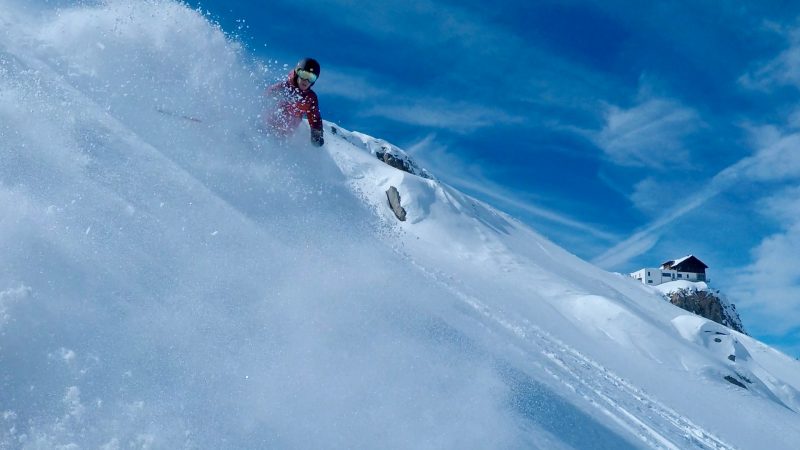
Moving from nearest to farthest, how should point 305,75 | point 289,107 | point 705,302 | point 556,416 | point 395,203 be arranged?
point 556,416, point 289,107, point 305,75, point 395,203, point 705,302

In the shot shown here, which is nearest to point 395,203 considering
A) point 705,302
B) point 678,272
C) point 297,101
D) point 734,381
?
point 734,381

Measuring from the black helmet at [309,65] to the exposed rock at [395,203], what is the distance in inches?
506

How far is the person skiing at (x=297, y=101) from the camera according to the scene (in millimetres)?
8172

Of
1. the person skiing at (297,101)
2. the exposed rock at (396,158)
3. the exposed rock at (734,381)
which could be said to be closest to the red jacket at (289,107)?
the person skiing at (297,101)

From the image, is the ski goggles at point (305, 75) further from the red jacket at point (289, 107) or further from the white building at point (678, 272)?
the white building at point (678, 272)

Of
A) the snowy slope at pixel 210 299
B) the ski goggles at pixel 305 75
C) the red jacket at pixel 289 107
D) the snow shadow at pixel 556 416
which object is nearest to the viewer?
the snowy slope at pixel 210 299

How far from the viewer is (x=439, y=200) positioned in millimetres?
22859

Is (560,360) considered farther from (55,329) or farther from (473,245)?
(473,245)

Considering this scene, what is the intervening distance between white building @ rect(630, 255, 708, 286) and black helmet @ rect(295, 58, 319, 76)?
94321 mm

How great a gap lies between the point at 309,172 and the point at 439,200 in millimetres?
15203

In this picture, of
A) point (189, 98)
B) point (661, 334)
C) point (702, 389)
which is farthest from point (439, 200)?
point (189, 98)

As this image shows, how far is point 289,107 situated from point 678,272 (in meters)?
99.8

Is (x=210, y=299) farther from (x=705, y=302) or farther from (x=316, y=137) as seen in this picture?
(x=705, y=302)

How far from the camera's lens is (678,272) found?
9588 cm
